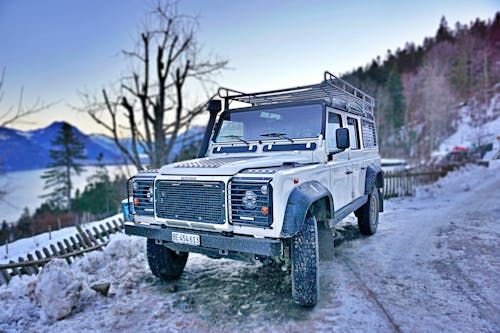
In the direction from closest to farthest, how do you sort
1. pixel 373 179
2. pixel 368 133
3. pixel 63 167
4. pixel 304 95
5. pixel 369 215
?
pixel 304 95 → pixel 373 179 → pixel 369 215 → pixel 368 133 → pixel 63 167

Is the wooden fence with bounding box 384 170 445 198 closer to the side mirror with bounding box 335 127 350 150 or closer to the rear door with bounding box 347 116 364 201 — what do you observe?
the rear door with bounding box 347 116 364 201

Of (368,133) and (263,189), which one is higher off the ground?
(368,133)

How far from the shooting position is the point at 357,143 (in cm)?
537

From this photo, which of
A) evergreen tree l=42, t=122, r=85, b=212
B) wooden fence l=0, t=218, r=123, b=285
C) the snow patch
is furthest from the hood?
evergreen tree l=42, t=122, r=85, b=212

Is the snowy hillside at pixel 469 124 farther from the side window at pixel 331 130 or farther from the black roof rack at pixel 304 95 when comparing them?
the side window at pixel 331 130

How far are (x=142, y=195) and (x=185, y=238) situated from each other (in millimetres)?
834

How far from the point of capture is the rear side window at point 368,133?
5740 millimetres

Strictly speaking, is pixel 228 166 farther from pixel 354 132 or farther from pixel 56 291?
pixel 354 132

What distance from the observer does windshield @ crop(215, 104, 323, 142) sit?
406 cm

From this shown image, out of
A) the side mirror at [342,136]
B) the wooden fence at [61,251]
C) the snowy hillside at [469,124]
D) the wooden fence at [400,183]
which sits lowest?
the wooden fence at [61,251]

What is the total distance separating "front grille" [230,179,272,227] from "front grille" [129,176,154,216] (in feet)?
3.82

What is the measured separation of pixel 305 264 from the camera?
2.99 meters

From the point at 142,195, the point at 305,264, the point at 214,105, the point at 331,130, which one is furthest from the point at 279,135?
the point at 142,195

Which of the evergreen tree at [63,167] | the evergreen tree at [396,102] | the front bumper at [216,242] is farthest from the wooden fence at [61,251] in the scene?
the evergreen tree at [396,102]
